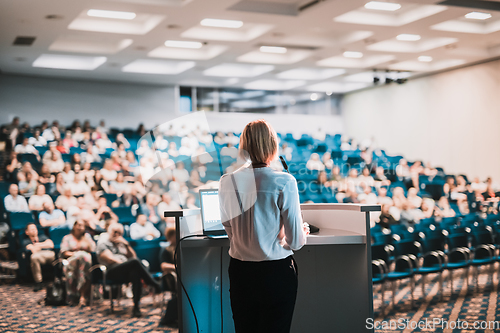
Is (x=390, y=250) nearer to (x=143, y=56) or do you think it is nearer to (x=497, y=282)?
(x=497, y=282)

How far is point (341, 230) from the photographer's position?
8.50 feet

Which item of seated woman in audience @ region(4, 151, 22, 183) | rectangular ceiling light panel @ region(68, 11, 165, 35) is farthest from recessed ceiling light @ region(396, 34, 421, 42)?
seated woman in audience @ region(4, 151, 22, 183)

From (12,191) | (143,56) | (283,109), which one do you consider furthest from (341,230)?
(283,109)

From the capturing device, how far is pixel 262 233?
175 cm

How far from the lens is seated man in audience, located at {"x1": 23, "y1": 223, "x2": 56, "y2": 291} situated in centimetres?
535

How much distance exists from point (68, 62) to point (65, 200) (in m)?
4.41

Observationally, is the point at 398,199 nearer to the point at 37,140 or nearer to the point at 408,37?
the point at 408,37

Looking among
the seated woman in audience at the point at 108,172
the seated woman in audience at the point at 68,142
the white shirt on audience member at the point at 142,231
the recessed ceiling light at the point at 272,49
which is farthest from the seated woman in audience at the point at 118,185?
the recessed ceiling light at the point at 272,49

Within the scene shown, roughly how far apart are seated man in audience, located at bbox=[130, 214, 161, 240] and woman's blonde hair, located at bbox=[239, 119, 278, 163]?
4.28m

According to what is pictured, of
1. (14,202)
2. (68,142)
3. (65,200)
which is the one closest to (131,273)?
(65,200)

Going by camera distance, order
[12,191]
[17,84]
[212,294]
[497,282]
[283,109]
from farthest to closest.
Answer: [283,109] → [17,84] → [12,191] → [497,282] → [212,294]

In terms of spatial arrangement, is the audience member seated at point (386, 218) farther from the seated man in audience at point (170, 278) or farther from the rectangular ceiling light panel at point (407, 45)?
the rectangular ceiling light panel at point (407, 45)

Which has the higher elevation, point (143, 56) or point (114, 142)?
point (143, 56)

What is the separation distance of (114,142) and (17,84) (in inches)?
124
